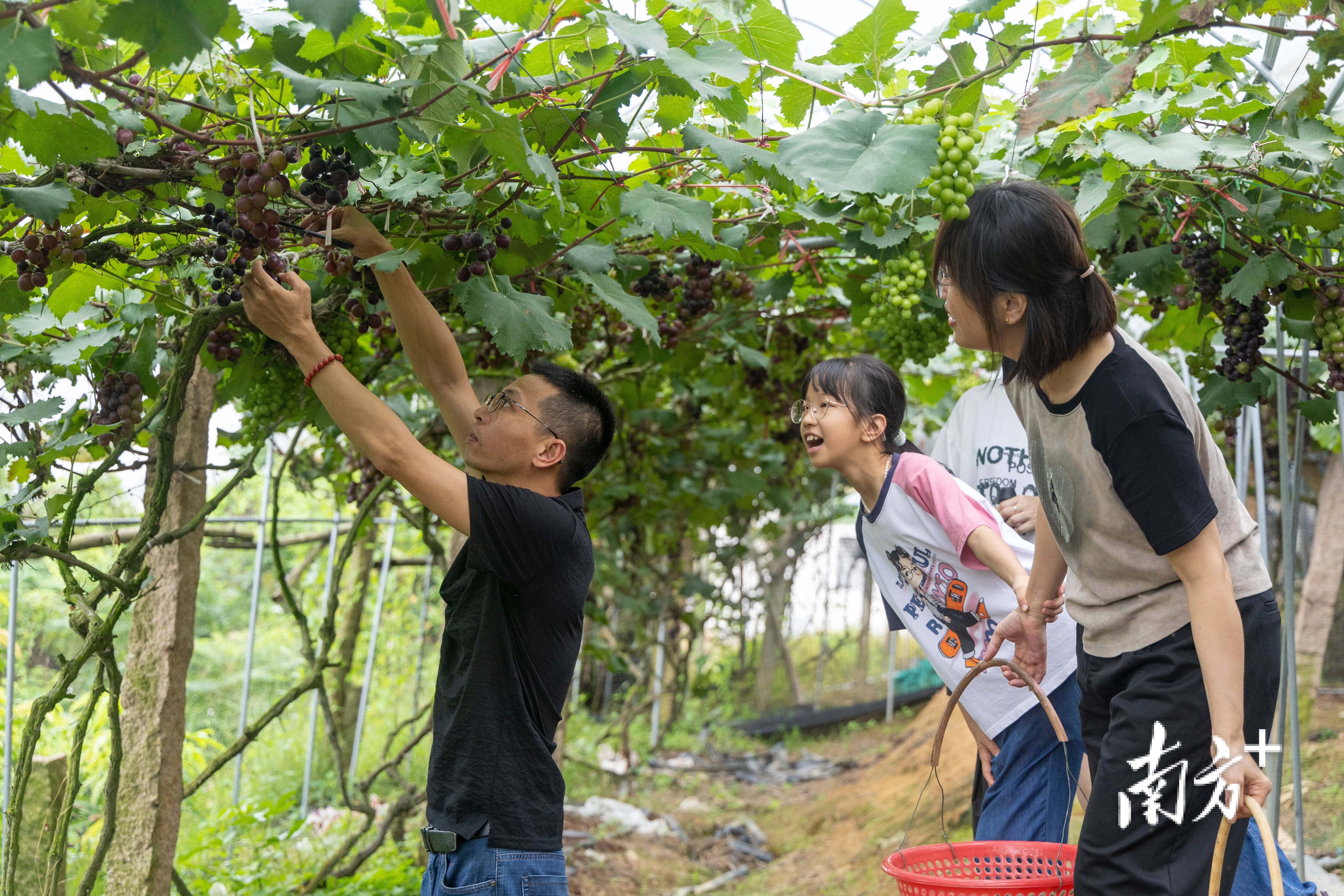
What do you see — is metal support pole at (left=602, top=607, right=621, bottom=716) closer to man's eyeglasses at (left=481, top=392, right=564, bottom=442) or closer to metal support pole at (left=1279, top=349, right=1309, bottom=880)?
metal support pole at (left=1279, top=349, right=1309, bottom=880)

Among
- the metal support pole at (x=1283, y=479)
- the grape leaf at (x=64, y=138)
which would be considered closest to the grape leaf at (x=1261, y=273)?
the metal support pole at (x=1283, y=479)

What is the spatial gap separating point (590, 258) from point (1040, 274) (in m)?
0.89

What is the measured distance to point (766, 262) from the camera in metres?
2.99

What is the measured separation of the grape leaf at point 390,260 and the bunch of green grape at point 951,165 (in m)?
0.86

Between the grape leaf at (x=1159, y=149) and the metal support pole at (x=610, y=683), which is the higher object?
the grape leaf at (x=1159, y=149)

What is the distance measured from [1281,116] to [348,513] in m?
4.75

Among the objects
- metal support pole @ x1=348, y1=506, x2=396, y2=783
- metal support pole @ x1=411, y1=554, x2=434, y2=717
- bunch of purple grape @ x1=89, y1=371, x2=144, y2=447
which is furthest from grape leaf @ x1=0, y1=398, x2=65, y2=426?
metal support pole @ x1=411, y1=554, x2=434, y2=717

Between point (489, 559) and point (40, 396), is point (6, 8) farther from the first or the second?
point (40, 396)

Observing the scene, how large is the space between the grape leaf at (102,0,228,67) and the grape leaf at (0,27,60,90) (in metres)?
0.06

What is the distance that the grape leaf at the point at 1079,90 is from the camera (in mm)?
1812

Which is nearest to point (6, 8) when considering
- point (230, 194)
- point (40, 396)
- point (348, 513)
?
point (230, 194)

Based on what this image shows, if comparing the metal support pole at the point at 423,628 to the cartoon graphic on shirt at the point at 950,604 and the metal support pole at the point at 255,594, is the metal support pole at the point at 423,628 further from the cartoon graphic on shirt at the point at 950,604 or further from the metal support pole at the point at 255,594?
the cartoon graphic on shirt at the point at 950,604

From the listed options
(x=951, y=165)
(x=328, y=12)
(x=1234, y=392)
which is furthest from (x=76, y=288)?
(x=1234, y=392)

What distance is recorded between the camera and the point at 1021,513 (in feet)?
8.43
